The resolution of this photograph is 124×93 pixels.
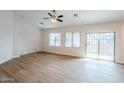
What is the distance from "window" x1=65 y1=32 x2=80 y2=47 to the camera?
9.43m

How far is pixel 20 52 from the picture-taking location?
956 cm

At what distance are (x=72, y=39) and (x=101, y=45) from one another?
7.98 feet

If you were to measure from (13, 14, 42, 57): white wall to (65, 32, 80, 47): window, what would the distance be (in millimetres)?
3137

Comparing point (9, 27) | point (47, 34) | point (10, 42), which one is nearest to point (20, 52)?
point (10, 42)

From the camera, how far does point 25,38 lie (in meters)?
10.4

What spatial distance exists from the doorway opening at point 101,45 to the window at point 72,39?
844mm

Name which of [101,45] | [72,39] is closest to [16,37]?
[72,39]

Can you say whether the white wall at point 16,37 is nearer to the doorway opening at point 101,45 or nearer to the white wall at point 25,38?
the white wall at point 25,38

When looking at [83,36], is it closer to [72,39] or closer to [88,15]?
[72,39]

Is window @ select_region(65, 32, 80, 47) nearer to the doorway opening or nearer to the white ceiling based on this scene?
the doorway opening

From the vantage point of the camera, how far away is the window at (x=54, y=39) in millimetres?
11006

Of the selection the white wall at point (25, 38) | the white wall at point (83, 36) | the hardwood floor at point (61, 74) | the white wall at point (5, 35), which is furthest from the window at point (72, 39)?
the white wall at point (5, 35)
